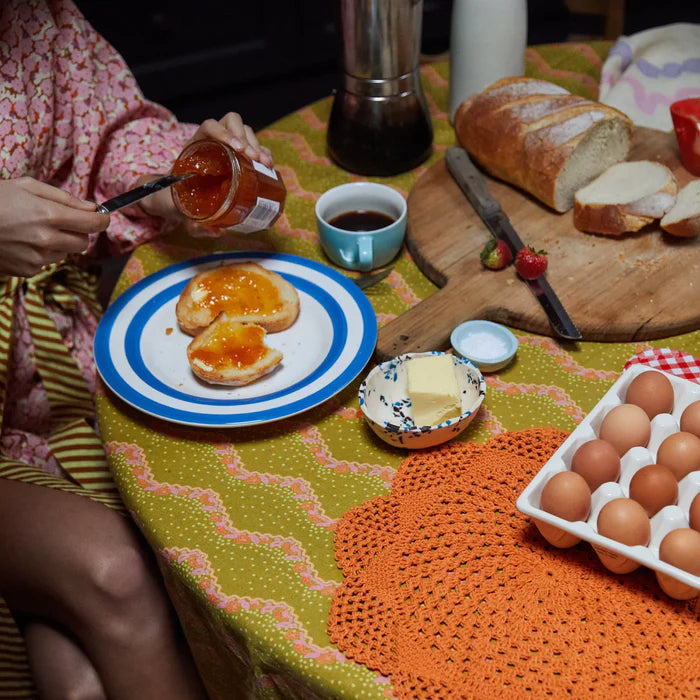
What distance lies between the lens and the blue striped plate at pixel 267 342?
1236 millimetres

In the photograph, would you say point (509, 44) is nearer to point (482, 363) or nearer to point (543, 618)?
point (482, 363)

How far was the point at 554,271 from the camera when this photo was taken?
149cm

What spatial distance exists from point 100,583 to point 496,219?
101 cm

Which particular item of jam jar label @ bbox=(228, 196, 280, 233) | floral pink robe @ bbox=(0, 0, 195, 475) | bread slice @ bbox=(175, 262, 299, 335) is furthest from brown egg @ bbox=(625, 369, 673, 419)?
floral pink robe @ bbox=(0, 0, 195, 475)

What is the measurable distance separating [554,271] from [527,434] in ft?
1.43

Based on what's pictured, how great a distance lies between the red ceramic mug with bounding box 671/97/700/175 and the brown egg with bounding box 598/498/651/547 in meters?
1.01

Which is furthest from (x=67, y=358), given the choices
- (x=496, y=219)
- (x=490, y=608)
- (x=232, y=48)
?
(x=232, y=48)

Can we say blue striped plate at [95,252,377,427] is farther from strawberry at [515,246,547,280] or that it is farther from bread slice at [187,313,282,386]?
strawberry at [515,246,547,280]

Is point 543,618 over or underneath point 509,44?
underneath

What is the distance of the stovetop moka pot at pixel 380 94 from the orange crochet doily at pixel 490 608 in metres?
0.92

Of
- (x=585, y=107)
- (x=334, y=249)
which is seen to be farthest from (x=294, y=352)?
(x=585, y=107)

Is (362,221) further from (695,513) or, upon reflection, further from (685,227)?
(695,513)

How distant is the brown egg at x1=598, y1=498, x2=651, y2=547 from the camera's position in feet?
3.05

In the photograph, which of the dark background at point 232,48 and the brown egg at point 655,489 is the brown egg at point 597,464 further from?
the dark background at point 232,48
